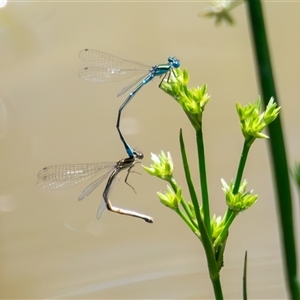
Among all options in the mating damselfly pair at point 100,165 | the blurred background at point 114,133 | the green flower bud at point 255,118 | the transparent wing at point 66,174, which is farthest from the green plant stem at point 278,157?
the blurred background at point 114,133

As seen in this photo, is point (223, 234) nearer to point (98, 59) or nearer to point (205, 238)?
point (205, 238)

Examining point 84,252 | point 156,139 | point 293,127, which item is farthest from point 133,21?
point 84,252

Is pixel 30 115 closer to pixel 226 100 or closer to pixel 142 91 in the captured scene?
pixel 142 91

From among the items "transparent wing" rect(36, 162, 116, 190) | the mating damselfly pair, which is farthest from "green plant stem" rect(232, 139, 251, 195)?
"transparent wing" rect(36, 162, 116, 190)

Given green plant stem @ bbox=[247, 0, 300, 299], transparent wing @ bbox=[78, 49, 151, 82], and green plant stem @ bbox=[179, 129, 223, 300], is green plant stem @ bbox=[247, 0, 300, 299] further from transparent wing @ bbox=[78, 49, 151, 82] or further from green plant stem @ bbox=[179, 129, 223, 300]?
transparent wing @ bbox=[78, 49, 151, 82]

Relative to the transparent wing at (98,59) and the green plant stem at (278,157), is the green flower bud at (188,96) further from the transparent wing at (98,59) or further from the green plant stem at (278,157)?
the transparent wing at (98,59)
